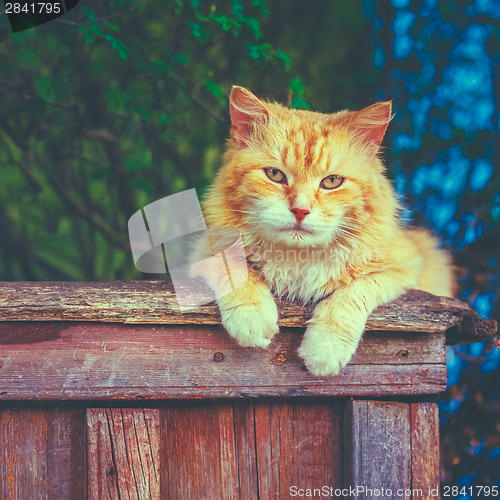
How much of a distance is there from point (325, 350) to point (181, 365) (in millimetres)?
390

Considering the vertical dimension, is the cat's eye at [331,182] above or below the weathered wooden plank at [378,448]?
above

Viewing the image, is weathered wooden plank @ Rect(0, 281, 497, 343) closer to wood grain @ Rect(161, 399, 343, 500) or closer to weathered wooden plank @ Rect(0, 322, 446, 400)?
weathered wooden plank @ Rect(0, 322, 446, 400)

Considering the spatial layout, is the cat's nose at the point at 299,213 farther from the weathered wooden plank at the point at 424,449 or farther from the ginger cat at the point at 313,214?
the weathered wooden plank at the point at 424,449

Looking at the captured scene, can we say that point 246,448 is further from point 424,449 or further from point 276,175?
point 276,175

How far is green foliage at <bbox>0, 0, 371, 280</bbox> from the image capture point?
7.43ft

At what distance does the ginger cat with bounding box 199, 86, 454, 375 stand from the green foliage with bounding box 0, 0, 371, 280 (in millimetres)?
509

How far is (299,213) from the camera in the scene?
1420 millimetres

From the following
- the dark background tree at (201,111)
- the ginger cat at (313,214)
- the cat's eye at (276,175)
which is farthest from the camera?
the dark background tree at (201,111)

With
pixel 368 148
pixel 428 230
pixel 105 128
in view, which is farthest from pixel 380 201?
pixel 105 128

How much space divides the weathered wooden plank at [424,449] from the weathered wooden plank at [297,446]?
0.68ft

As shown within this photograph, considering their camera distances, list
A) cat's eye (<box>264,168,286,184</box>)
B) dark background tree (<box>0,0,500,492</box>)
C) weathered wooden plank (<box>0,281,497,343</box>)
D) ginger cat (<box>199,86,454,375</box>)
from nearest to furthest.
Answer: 1. weathered wooden plank (<box>0,281,497,343</box>)
2. ginger cat (<box>199,86,454,375</box>)
3. cat's eye (<box>264,168,286,184</box>)
4. dark background tree (<box>0,0,500,492</box>)

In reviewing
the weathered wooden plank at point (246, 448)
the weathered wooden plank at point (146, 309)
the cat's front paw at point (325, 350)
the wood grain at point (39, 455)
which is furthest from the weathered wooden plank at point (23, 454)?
the cat's front paw at point (325, 350)

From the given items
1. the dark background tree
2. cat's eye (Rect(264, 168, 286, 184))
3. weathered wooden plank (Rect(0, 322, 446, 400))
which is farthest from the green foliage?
weathered wooden plank (Rect(0, 322, 446, 400))

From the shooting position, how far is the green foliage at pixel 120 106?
2264 mm
